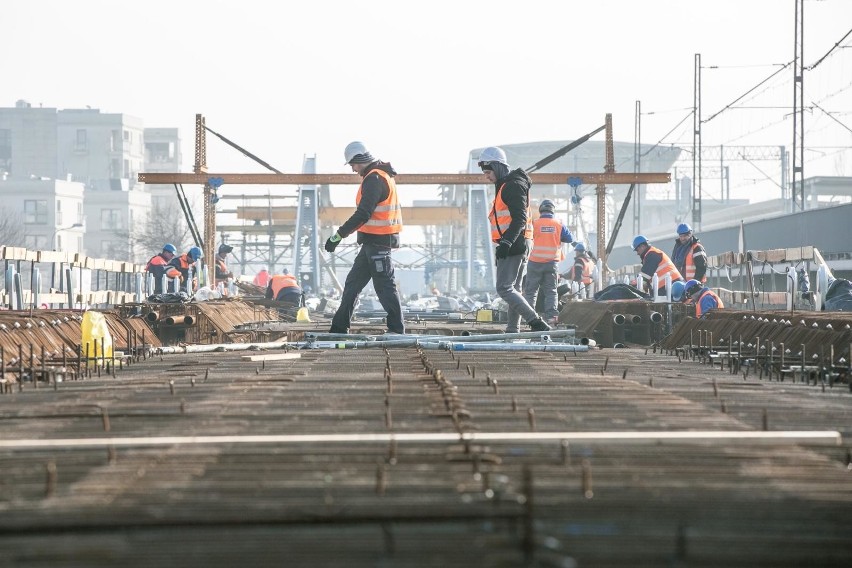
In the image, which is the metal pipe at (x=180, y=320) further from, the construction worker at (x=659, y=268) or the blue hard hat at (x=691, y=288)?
the construction worker at (x=659, y=268)

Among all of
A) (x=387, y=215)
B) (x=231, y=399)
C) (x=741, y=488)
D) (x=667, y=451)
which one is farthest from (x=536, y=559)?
(x=387, y=215)

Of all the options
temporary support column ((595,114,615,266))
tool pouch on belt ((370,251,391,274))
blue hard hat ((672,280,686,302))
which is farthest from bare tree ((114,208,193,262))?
tool pouch on belt ((370,251,391,274))

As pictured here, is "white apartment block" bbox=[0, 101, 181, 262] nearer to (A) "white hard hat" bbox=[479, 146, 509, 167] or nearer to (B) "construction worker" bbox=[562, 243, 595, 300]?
(B) "construction worker" bbox=[562, 243, 595, 300]

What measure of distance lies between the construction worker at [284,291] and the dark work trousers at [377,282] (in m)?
12.4

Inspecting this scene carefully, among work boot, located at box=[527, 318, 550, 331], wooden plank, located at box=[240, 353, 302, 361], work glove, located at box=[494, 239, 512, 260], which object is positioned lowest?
wooden plank, located at box=[240, 353, 302, 361]

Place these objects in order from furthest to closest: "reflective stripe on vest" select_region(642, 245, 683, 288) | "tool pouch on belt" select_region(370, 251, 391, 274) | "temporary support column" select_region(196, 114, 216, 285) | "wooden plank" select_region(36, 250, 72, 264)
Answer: "temporary support column" select_region(196, 114, 216, 285) < "wooden plank" select_region(36, 250, 72, 264) < "reflective stripe on vest" select_region(642, 245, 683, 288) < "tool pouch on belt" select_region(370, 251, 391, 274)

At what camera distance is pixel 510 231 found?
12523mm

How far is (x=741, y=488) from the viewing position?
4.05 metres

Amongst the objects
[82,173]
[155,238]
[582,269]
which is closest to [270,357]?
[582,269]

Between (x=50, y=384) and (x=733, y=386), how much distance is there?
410 cm

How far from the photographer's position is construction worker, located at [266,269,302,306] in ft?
80.7

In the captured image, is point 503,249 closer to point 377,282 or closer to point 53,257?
point 377,282

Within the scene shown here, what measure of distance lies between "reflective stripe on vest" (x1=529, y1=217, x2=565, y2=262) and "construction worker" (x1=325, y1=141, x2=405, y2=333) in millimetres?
4553

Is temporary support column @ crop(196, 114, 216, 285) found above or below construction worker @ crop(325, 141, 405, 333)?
above
